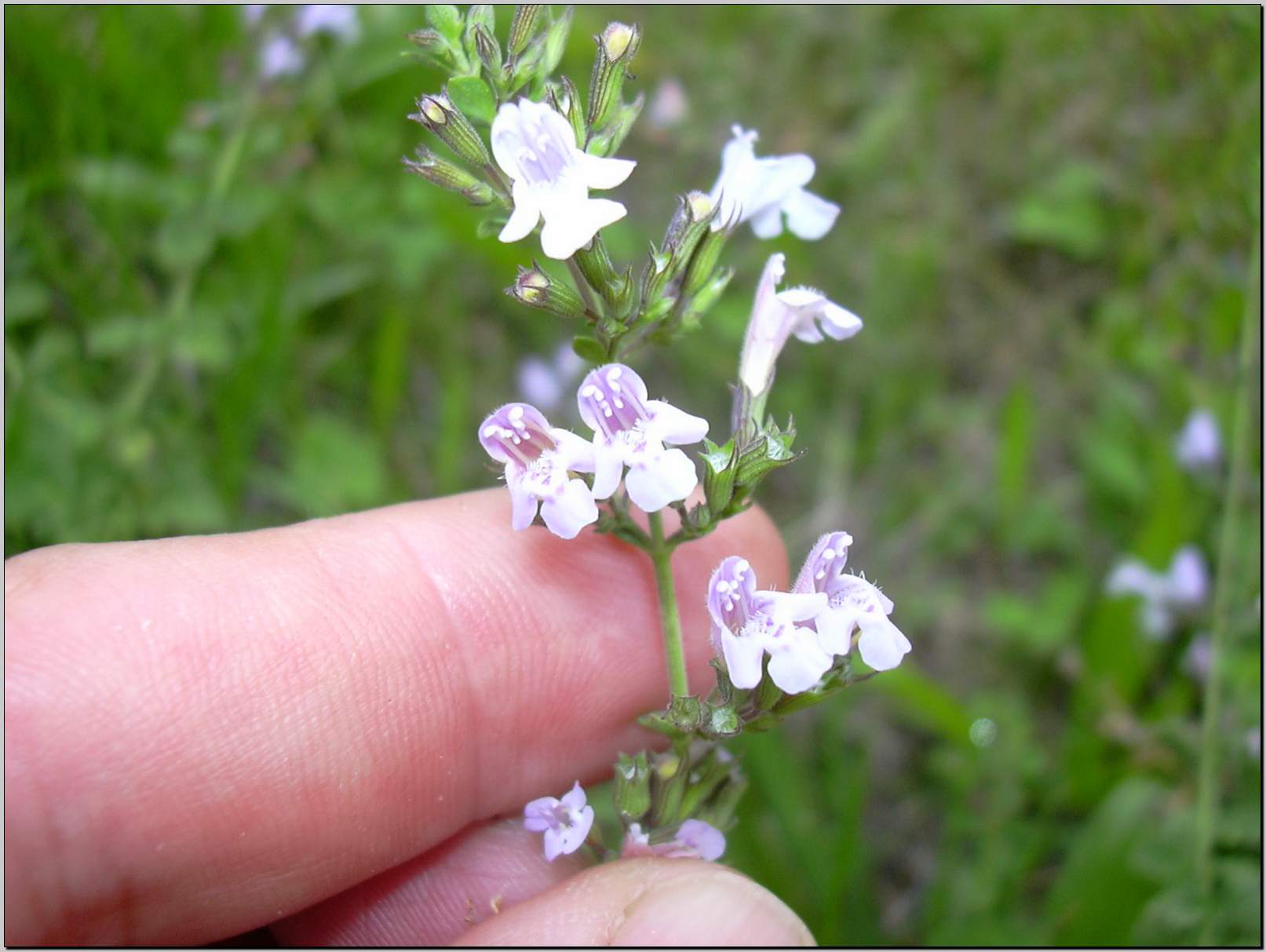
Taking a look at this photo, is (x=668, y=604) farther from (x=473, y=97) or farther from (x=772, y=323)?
(x=473, y=97)

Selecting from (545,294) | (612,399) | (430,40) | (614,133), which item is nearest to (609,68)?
A: (614,133)

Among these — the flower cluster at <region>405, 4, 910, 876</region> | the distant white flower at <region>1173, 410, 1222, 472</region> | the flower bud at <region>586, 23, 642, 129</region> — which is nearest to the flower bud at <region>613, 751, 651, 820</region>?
the flower cluster at <region>405, 4, 910, 876</region>

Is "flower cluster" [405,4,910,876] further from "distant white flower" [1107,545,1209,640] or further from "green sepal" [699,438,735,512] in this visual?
"distant white flower" [1107,545,1209,640]

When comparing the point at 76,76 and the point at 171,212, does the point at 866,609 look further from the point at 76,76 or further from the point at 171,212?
the point at 76,76

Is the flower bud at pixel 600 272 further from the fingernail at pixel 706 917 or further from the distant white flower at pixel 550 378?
the distant white flower at pixel 550 378

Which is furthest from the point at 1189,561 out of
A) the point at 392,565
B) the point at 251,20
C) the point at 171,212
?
the point at 251,20
